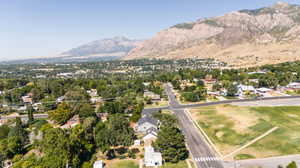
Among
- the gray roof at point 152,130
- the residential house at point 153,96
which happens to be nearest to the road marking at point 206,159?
the gray roof at point 152,130

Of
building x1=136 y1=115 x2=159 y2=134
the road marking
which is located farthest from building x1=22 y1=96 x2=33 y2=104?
the road marking

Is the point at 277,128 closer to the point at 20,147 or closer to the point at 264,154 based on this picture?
the point at 264,154

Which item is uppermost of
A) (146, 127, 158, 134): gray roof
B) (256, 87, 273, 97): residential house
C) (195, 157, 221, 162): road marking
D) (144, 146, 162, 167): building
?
(256, 87, 273, 97): residential house

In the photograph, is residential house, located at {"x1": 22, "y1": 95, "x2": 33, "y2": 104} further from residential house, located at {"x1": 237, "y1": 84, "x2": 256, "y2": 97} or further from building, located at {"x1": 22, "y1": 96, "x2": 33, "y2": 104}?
residential house, located at {"x1": 237, "y1": 84, "x2": 256, "y2": 97}

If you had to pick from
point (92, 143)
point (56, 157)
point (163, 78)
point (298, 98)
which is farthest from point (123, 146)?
point (163, 78)

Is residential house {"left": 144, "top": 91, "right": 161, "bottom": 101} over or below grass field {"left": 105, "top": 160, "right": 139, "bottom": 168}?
over

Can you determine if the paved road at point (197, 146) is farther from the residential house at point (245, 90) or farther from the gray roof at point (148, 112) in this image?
the residential house at point (245, 90)
